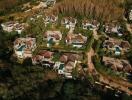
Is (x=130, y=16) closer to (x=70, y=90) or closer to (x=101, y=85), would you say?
(x=101, y=85)

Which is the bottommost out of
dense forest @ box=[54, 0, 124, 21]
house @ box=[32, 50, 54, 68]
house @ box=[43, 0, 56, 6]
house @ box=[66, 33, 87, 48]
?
house @ box=[32, 50, 54, 68]

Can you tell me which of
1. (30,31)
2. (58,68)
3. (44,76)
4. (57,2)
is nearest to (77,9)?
(57,2)

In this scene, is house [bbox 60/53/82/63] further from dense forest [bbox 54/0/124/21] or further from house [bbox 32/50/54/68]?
dense forest [bbox 54/0/124/21]

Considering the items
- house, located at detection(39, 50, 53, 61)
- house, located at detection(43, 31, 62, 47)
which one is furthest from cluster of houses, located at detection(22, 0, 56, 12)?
house, located at detection(39, 50, 53, 61)

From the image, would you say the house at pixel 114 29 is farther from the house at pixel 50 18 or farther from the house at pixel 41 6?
the house at pixel 41 6

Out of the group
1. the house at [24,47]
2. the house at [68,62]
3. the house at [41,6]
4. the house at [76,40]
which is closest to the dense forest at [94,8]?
the house at [41,6]

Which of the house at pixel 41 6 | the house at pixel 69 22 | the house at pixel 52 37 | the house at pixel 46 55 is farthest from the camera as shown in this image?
the house at pixel 41 6

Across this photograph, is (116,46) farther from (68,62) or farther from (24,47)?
(24,47)
